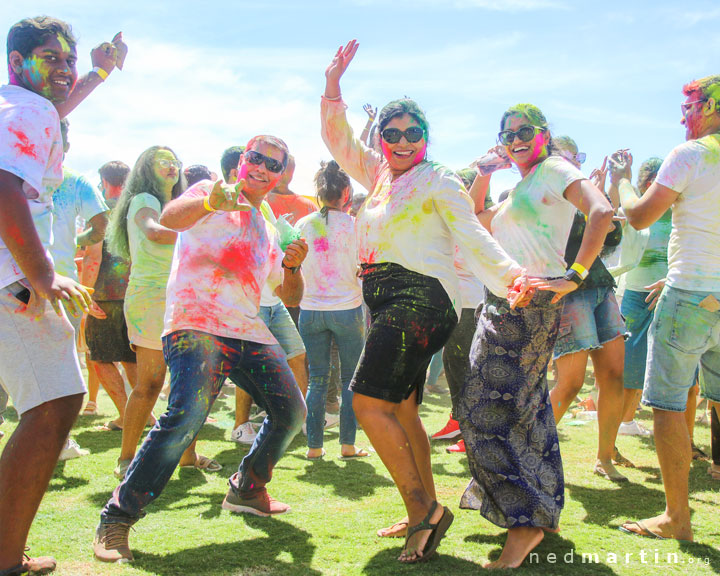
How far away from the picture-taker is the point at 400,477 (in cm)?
299

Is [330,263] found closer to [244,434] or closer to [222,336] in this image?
[244,434]

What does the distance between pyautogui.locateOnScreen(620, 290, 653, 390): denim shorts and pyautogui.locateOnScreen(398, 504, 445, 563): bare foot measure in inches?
124

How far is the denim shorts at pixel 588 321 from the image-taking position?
14.3ft

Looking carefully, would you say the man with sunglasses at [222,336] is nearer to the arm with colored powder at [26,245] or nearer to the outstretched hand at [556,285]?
the arm with colored powder at [26,245]

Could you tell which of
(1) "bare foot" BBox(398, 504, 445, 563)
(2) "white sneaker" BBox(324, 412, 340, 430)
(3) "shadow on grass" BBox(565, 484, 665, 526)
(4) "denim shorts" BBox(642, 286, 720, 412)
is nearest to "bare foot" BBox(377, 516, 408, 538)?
(1) "bare foot" BBox(398, 504, 445, 563)

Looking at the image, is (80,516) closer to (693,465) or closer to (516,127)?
(516,127)

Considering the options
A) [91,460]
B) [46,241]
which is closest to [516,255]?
[46,241]

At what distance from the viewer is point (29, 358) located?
8.57ft

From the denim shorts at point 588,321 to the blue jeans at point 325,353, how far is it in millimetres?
1684

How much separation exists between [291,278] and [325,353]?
70.8 inches

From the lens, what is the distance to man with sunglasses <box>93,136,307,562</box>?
9.70 feet

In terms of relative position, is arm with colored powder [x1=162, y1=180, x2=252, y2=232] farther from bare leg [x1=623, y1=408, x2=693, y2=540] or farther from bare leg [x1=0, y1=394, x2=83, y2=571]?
bare leg [x1=623, y1=408, x2=693, y2=540]

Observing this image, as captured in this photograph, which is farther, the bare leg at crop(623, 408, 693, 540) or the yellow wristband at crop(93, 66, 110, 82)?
the yellow wristband at crop(93, 66, 110, 82)

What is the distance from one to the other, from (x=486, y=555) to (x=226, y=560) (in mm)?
1253
